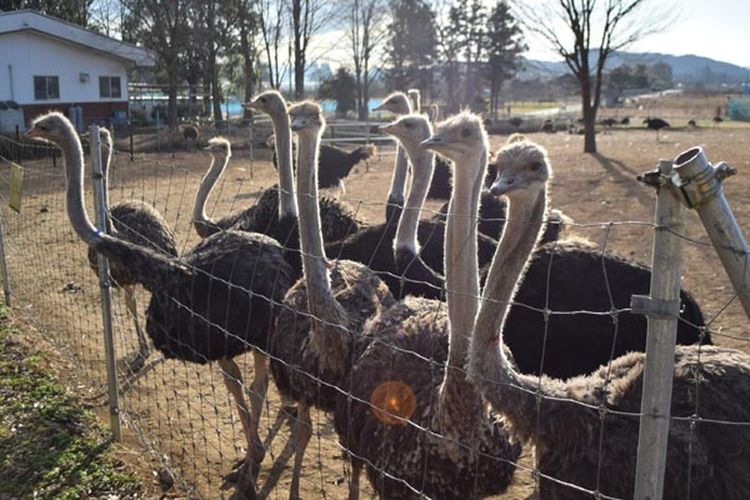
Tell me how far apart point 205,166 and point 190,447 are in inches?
638

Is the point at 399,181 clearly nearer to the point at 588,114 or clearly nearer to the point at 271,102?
the point at 271,102

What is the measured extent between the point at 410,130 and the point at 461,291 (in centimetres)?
269

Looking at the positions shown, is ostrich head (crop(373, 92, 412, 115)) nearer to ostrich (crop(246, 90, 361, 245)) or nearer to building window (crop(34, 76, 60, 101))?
ostrich (crop(246, 90, 361, 245))

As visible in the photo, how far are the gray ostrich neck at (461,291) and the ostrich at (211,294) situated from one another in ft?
4.44

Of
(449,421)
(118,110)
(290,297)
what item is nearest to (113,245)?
(290,297)

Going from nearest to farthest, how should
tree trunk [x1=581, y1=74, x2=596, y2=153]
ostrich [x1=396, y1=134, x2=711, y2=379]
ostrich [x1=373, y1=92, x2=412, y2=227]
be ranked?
ostrich [x1=396, y1=134, x2=711, y2=379], ostrich [x1=373, y1=92, x2=412, y2=227], tree trunk [x1=581, y1=74, x2=596, y2=153]

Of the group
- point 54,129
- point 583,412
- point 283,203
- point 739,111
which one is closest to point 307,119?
point 283,203

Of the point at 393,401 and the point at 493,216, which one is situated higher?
the point at 493,216

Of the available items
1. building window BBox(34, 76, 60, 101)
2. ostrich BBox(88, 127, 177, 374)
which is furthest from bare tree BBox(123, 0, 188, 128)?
ostrich BBox(88, 127, 177, 374)

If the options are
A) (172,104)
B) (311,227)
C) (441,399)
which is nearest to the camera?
(441,399)

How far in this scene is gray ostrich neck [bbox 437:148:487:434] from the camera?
9.46 ft

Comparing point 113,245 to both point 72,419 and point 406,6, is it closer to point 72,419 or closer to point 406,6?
point 72,419

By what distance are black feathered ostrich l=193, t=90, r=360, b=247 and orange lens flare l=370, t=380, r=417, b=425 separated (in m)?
1.83

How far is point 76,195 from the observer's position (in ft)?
15.2
